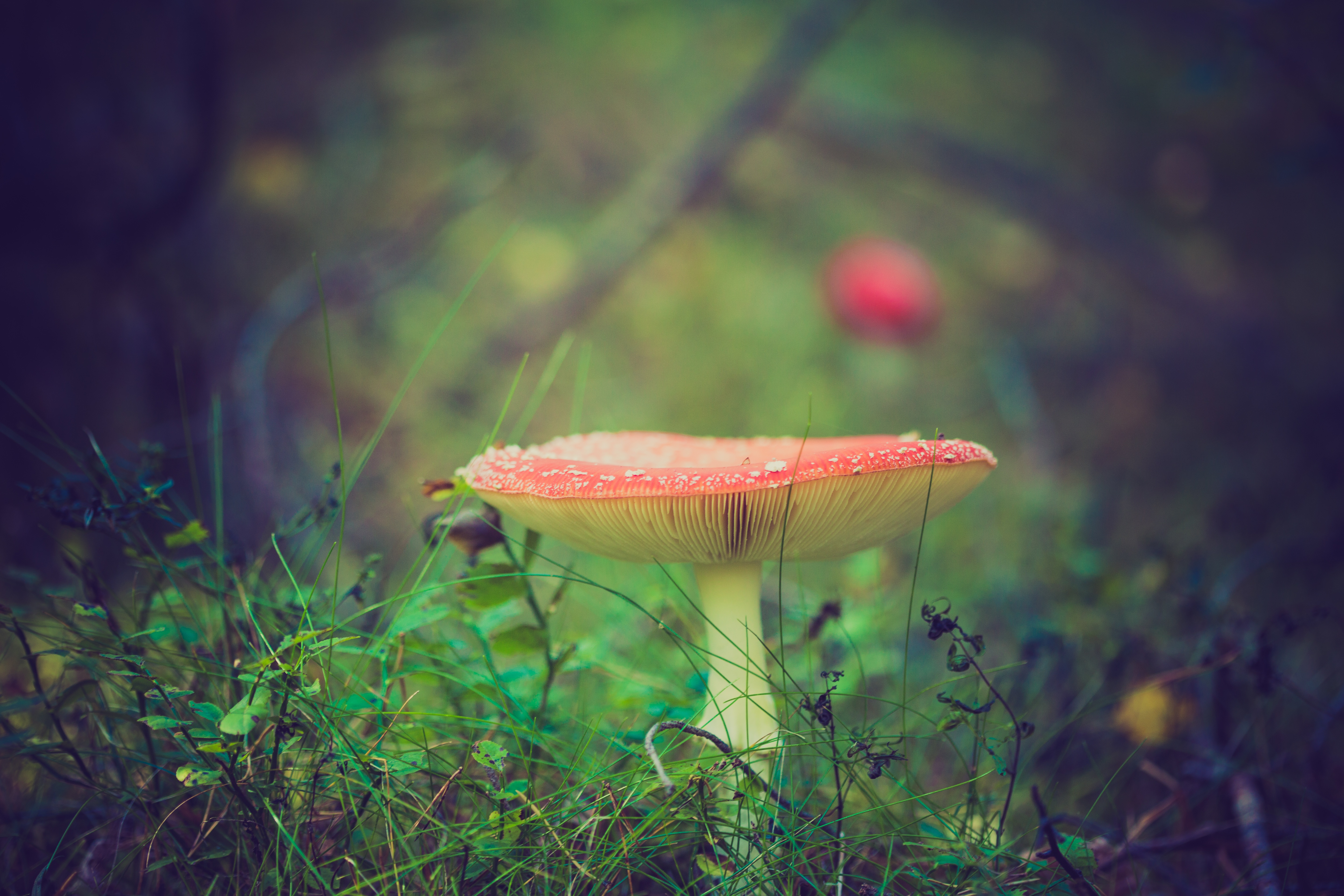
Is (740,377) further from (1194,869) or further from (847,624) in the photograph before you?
(1194,869)

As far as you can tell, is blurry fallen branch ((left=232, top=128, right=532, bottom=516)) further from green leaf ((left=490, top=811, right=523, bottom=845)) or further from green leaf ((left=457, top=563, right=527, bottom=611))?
green leaf ((left=490, top=811, right=523, bottom=845))

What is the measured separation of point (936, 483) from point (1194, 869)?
1.09 metres

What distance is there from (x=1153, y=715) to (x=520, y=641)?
5.55ft

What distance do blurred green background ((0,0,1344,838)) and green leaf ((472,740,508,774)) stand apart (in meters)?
0.94

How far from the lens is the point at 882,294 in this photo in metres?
3.98

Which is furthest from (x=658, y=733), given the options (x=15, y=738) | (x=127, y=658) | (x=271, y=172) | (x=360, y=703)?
(x=271, y=172)

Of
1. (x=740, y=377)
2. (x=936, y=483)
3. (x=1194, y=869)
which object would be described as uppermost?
(x=936, y=483)

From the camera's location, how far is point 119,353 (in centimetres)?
→ 267

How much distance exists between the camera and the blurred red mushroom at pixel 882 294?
4.02 m

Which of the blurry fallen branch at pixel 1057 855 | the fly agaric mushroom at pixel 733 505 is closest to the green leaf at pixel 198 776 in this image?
the fly agaric mushroom at pixel 733 505

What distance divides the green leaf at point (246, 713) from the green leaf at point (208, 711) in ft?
0.06

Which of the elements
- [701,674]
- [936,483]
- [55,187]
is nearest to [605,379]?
[55,187]

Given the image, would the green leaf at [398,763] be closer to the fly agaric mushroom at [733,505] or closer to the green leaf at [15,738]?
the fly agaric mushroom at [733,505]

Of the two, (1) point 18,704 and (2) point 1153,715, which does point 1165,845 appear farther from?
(1) point 18,704
